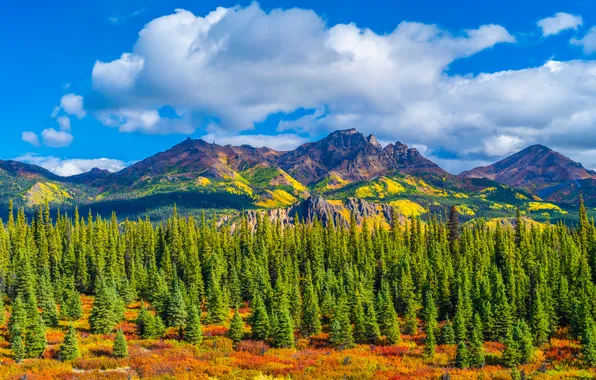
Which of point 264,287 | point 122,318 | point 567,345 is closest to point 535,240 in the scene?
point 567,345

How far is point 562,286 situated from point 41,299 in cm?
9120

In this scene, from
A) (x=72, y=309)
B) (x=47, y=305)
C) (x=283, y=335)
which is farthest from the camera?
(x=72, y=309)

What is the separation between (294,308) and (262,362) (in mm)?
29016

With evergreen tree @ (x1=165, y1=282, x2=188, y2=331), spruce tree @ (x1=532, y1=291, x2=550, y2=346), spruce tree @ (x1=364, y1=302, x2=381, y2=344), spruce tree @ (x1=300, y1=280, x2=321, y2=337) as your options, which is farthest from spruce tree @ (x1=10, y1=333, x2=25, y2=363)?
spruce tree @ (x1=532, y1=291, x2=550, y2=346)

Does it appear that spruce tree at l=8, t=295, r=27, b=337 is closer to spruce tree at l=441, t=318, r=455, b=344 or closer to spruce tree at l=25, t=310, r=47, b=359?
spruce tree at l=25, t=310, r=47, b=359

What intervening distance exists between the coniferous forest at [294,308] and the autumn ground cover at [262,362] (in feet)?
0.89

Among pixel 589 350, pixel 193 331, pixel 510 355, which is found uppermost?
pixel 193 331

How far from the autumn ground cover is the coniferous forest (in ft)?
0.89

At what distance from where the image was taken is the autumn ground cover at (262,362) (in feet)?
154

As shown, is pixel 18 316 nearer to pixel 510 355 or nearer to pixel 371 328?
pixel 371 328

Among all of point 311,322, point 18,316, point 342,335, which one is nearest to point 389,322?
point 342,335

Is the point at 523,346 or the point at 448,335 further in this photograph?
the point at 448,335

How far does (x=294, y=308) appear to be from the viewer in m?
81.9

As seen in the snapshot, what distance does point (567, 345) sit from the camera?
6631 cm
